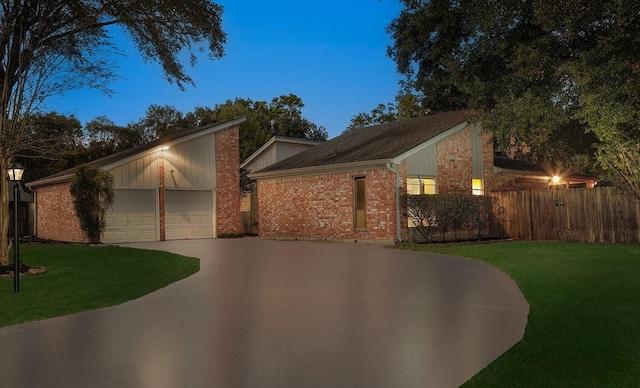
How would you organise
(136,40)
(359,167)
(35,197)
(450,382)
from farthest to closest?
1. (35,197)
2. (359,167)
3. (136,40)
4. (450,382)

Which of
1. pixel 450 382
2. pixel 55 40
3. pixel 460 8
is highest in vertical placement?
pixel 460 8

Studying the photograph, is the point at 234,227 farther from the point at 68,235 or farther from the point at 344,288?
the point at 344,288

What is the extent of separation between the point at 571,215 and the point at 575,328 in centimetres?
1300

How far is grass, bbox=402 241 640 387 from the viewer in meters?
4.04

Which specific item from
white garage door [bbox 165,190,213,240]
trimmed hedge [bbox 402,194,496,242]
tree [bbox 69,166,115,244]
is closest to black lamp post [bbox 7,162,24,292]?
tree [bbox 69,166,115,244]

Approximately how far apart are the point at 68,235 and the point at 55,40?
12416 millimetres

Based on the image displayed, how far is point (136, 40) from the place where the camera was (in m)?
12.9

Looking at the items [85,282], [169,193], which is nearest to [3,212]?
[85,282]

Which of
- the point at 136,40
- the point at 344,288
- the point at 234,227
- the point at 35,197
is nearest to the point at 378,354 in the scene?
the point at 344,288

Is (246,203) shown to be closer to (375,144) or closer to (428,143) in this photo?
(375,144)

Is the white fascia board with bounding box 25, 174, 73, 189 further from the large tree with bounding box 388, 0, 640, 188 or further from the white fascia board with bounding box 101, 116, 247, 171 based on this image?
the large tree with bounding box 388, 0, 640, 188

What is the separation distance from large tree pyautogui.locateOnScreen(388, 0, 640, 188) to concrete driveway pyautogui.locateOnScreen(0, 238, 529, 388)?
5.34 meters

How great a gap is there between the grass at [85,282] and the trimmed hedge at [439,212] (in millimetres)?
7572

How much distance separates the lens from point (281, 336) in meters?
5.41
